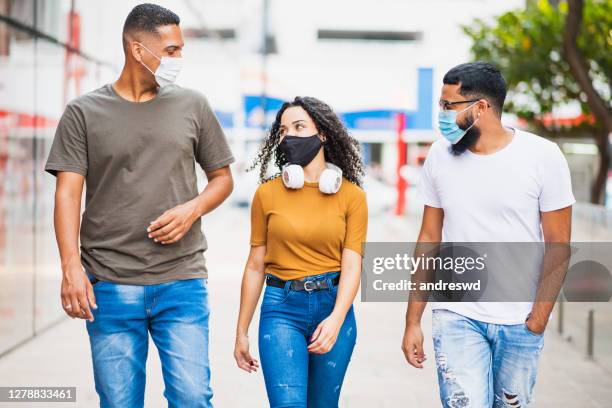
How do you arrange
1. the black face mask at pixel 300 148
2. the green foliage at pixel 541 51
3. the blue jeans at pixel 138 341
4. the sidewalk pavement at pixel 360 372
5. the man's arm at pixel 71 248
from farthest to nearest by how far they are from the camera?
the green foliage at pixel 541 51 → the sidewalk pavement at pixel 360 372 → the black face mask at pixel 300 148 → the blue jeans at pixel 138 341 → the man's arm at pixel 71 248

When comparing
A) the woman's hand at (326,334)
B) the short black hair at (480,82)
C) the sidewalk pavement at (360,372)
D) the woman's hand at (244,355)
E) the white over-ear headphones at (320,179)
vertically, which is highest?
the short black hair at (480,82)

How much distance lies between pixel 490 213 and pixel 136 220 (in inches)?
50.4

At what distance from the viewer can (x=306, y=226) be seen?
11.0ft

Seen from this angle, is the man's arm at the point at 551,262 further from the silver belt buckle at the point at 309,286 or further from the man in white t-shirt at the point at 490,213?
the silver belt buckle at the point at 309,286

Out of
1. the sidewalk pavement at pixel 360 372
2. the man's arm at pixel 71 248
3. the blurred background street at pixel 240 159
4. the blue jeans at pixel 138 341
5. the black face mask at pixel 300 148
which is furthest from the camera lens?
the blurred background street at pixel 240 159

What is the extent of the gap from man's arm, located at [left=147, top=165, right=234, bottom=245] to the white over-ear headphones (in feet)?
0.94

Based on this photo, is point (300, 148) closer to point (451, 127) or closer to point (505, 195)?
point (451, 127)

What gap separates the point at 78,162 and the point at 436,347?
4.84ft

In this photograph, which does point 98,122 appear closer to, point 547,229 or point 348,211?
point 348,211

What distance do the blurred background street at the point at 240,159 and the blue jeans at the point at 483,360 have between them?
0.69 m

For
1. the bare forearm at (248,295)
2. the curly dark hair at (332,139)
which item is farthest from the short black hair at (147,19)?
the bare forearm at (248,295)

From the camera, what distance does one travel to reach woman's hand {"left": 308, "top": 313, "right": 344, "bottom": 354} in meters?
3.21

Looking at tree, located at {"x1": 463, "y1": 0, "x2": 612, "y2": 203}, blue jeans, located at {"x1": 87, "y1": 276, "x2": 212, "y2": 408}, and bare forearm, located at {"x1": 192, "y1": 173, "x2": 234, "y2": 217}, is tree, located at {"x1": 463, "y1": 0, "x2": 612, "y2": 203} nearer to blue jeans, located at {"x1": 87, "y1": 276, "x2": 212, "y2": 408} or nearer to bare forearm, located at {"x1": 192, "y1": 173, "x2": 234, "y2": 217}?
bare forearm, located at {"x1": 192, "y1": 173, "x2": 234, "y2": 217}

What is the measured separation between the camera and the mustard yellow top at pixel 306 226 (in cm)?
334
